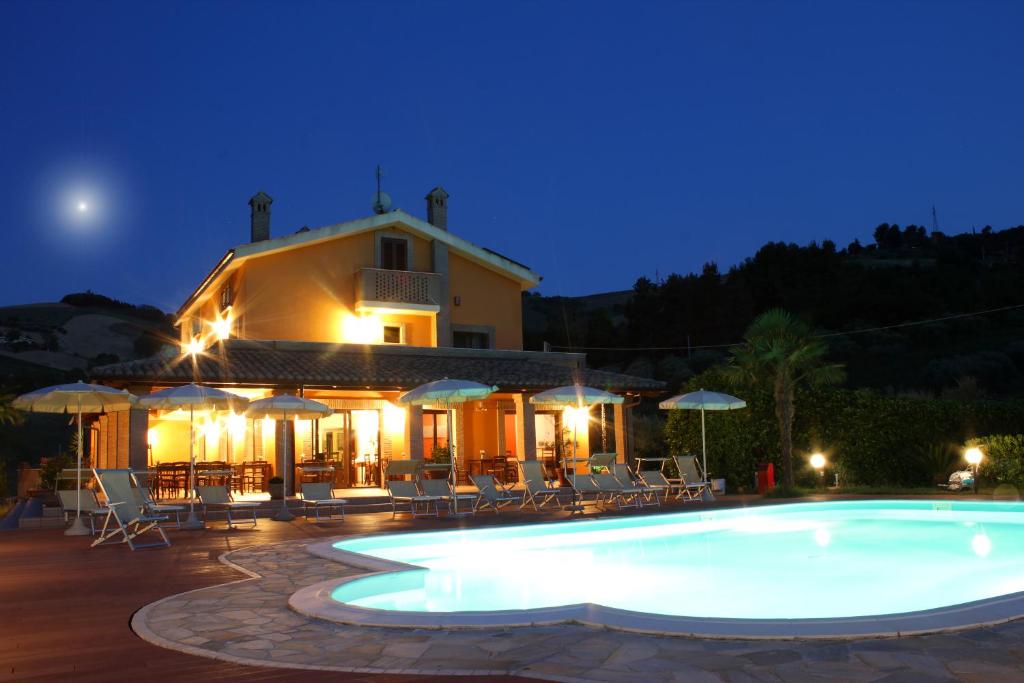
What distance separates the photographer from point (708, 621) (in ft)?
17.7

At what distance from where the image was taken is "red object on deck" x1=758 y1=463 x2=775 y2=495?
19.4 meters

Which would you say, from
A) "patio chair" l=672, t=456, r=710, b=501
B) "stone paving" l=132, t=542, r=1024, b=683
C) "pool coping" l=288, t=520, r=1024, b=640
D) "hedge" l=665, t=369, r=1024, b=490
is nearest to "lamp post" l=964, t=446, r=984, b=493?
"hedge" l=665, t=369, r=1024, b=490

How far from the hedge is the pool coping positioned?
45.8 ft

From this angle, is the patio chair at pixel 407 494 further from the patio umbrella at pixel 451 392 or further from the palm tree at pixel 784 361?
the palm tree at pixel 784 361

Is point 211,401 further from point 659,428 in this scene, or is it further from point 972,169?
point 972,169

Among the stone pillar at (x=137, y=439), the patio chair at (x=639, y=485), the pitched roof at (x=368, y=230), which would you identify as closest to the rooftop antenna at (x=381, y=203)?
the pitched roof at (x=368, y=230)

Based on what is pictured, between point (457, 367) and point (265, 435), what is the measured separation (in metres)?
5.05

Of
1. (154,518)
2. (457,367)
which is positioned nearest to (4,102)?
(457,367)

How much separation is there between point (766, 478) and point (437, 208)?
13.3 metres

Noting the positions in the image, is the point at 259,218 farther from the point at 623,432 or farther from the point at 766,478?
the point at 766,478

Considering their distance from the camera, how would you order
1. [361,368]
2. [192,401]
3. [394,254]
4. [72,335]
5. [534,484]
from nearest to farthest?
[192,401] → [534,484] → [361,368] → [394,254] → [72,335]

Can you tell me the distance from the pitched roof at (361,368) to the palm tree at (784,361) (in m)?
3.65

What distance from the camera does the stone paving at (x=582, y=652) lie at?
440 cm

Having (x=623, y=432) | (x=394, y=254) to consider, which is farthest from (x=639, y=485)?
(x=394, y=254)
